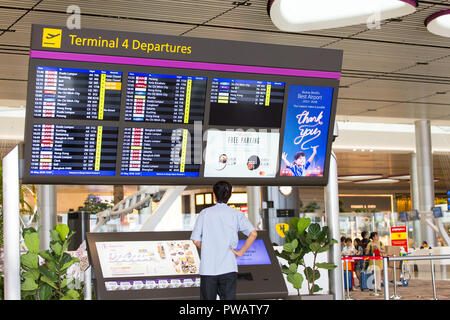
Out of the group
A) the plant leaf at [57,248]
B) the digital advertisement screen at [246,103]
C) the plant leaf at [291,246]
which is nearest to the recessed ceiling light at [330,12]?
the digital advertisement screen at [246,103]

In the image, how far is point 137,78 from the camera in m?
6.53

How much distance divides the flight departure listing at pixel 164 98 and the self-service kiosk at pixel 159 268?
3.80ft

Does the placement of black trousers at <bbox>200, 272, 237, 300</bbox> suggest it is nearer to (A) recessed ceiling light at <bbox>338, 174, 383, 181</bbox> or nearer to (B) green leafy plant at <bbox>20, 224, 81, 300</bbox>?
(B) green leafy plant at <bbox>20, 224, 81, 300</bbox>

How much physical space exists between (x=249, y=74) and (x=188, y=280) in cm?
207

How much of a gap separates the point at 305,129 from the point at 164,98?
150 centimetres

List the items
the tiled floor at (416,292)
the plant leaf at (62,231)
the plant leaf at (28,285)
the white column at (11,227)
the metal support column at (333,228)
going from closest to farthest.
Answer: the white column at (11,227), the plant leaf at (28,285), the plant leaf at (62,231), the metal support column at (333,228), the tiled floor at (416,292)

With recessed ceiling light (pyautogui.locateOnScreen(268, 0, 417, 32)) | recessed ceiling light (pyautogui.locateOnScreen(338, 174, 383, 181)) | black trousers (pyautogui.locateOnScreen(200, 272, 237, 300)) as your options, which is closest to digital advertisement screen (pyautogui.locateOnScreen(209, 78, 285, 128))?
black trousers (pyautogui.locateOnScreen(200, 272, 237, 300))

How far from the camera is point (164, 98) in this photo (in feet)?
21.8

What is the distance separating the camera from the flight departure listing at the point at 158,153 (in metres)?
6.56

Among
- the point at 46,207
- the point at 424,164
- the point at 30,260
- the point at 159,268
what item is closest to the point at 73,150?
the point at 30,260

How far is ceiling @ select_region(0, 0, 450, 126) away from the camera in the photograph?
1023 centimetres

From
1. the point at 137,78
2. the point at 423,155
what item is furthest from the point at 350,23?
the point at 423,155

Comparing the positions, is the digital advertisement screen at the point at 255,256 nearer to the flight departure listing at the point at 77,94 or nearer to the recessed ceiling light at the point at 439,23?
the flight departure listing at the point at 77,94

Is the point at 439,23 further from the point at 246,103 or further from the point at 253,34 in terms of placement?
the point at 246,103
